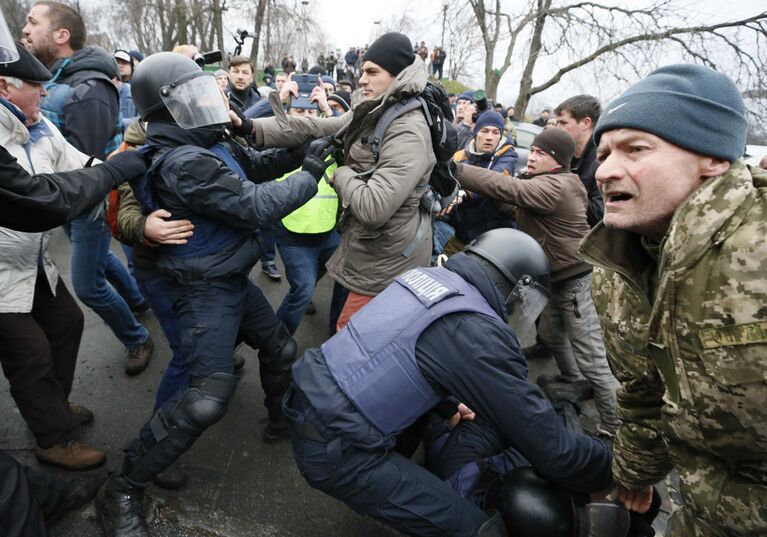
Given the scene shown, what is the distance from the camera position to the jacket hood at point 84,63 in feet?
8.66

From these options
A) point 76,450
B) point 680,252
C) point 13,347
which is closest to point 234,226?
point 13,347

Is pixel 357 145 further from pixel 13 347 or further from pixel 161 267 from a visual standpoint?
pixel 13 347

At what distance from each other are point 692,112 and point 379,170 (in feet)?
4.20

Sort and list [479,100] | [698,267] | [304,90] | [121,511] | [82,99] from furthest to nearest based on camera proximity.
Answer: [479,100]
[304,90]
[82,99]
[121,511]
[698,267]

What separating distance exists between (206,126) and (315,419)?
1.36 meters

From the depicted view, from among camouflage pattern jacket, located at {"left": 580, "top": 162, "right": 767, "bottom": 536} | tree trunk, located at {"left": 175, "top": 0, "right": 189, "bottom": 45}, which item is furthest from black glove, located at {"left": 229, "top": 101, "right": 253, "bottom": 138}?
tree trunk, located at {"left": 175, "top": 0, "right": 189, "bottom": 45}

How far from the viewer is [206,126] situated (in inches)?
78.5

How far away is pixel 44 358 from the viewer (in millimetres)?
2045

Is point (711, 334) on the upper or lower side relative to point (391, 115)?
lower

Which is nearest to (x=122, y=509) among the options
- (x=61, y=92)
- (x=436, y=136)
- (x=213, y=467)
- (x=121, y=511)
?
(x=121, y=511)

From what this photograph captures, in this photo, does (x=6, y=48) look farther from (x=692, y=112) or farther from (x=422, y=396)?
(x=692, y=112)

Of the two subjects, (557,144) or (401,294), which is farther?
(557,144)

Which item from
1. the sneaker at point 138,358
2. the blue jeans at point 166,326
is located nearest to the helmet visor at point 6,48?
the blue jeans at point 166,326

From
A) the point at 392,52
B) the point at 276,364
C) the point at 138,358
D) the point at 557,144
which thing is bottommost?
the point at 138,358
